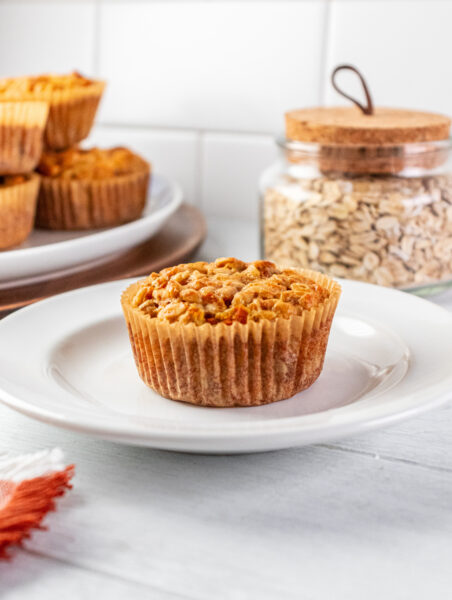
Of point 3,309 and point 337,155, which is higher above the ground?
point 337,155

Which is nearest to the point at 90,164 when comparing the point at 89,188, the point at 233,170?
the point at 89,188

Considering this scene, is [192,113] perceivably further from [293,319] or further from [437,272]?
[293,319]

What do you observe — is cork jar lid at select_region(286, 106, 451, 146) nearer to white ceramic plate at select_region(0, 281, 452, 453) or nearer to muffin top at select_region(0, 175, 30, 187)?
white ceramic plate at select_region(0, 281, 452, 453)

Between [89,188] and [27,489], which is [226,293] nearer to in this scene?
[27,489]

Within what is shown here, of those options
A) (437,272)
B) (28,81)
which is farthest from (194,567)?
(28,81)

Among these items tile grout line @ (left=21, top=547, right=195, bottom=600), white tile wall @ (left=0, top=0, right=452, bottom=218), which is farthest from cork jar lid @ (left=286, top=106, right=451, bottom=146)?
tile grout line @ (left=21, top=547, right=195, bottom=600)
